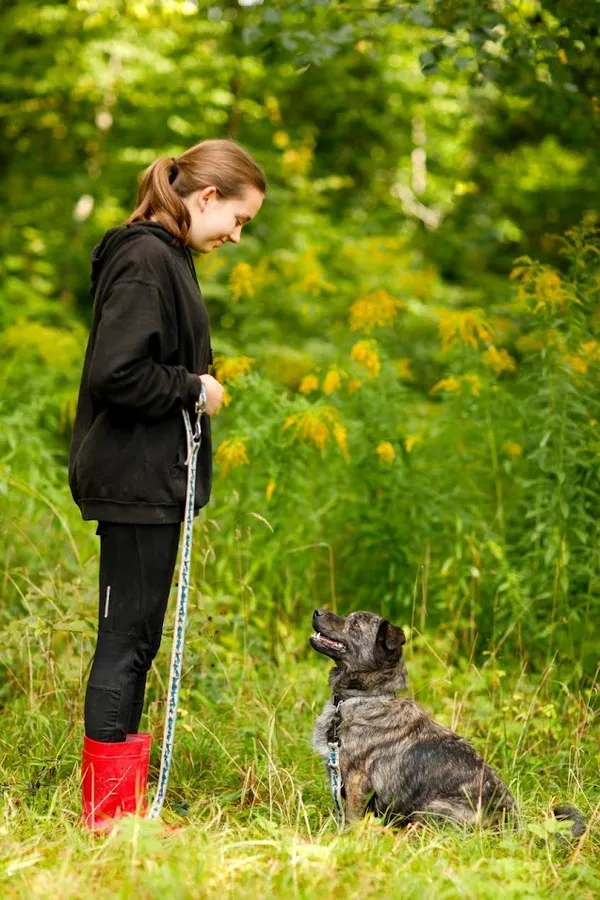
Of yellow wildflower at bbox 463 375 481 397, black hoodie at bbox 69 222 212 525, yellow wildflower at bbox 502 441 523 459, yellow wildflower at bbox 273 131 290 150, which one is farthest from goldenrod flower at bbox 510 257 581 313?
yellow wildflower at bbox 273 131 290 150

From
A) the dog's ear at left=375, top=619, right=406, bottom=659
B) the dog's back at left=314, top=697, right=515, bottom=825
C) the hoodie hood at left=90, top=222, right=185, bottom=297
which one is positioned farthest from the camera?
the dog's ear at left=375, top=619, right=406, bottom=659

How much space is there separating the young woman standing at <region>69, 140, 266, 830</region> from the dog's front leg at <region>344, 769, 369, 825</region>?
27.2 inches

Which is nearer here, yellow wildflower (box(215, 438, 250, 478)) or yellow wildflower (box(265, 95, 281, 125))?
yellow wildflower (box(215, 438, 250, 478))

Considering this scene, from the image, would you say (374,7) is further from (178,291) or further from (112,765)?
(112,765)

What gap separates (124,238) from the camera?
9.59 ft

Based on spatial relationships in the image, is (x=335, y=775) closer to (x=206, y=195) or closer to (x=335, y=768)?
(x=335, y=768)

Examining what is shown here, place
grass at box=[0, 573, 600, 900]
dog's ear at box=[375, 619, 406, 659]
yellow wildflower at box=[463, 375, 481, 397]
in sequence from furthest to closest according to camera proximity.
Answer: yellow wildflower at box=[463, 375, 481, 397] → dog's ear at box=[375, 619, 406, 659] → grass at box=[0, 573, 600, 900]

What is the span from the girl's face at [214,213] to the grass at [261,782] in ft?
5.17

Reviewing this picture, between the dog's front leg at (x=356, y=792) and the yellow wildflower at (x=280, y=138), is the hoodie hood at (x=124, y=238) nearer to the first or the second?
the dog's front leg at (x=356, y=792)

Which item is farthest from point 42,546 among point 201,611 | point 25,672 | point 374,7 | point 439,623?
point 374,7

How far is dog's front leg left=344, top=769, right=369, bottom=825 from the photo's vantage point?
A: 326 centimetres

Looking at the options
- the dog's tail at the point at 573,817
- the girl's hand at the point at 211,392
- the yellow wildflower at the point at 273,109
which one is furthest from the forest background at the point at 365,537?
the yellow wildflower at the point at 273,109

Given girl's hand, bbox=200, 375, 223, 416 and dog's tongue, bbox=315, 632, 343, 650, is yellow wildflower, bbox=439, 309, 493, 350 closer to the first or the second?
dog's tongue, bbox=315, 632, 343, 650

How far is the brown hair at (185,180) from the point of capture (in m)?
2.99
